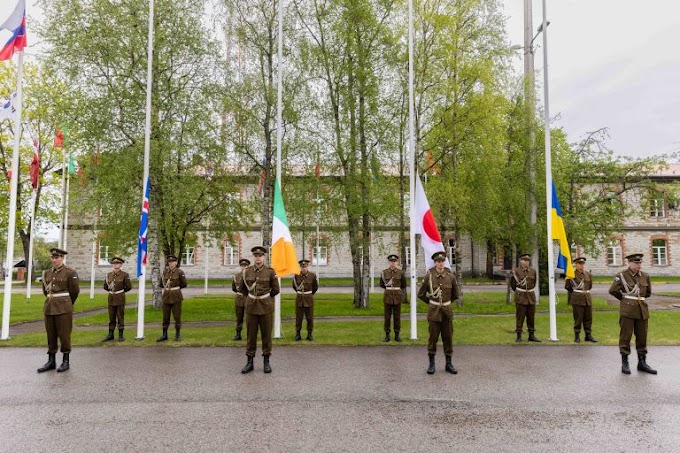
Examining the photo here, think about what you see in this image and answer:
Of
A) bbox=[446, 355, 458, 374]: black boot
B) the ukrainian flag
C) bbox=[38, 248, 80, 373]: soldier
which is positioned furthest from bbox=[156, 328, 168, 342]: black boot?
the ukrainian flag

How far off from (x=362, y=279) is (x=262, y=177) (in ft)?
20.8

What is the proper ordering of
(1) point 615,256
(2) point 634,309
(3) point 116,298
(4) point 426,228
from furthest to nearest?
(1) point 615,256 < (3) point 116,298 < (4) point 426,228 < (2) point 634,309

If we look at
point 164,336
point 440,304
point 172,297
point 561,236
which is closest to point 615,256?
point 561,236

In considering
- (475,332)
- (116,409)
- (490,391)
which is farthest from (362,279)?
(116,409)

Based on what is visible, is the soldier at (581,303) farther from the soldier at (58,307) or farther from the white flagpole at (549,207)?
the soldier at (58,307)

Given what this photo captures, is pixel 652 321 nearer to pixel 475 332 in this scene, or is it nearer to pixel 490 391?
pixel 475 332

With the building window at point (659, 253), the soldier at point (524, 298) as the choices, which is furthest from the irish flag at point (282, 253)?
the building window at point (659, 253)

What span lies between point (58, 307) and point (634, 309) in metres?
11.5

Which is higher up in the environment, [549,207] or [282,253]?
[549,207]

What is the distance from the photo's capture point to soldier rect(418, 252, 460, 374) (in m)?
8.75

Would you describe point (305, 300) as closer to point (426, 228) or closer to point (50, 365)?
point (426, 228)

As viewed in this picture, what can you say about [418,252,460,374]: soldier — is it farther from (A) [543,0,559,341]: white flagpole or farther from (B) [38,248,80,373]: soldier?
(B) [38,248,80,373]: soldier

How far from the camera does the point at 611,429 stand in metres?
5.63

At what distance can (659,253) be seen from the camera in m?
42.7
